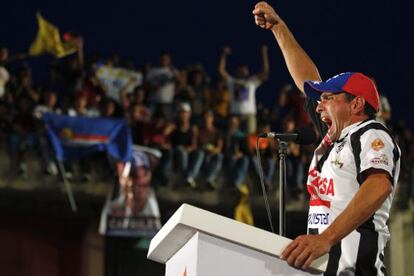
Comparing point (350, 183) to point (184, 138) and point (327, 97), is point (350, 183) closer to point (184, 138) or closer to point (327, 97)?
point (327, 97)

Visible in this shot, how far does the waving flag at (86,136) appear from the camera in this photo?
12078mm

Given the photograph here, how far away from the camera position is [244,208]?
13.8 m

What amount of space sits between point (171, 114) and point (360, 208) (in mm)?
10216

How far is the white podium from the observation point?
2734 millimetres

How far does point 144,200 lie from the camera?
12.9 meters

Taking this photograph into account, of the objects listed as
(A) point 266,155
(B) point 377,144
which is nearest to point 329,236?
(B) point 377,144

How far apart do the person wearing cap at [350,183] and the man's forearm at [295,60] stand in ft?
1.29

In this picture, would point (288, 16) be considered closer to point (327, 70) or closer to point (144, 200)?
point (327, 70)

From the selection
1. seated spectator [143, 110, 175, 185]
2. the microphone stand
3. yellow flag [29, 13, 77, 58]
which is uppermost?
the microphone stand

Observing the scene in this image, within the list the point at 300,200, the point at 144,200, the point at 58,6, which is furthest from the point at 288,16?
the point at 144,200

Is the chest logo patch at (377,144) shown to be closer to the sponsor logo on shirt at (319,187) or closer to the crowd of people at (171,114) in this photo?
the sponsor logo on shirt at (319,187)

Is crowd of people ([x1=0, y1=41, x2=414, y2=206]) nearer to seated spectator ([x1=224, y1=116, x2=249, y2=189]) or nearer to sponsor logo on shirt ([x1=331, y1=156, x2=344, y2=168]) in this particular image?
seated spectator ([x1=224, y1=116, x2=249, y2=189])

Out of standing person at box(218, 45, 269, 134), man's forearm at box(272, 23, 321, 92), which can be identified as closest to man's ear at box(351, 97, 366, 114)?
man's forearm at box(272, 23, 321, 92)

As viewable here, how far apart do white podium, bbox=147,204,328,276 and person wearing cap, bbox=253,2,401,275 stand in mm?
43
